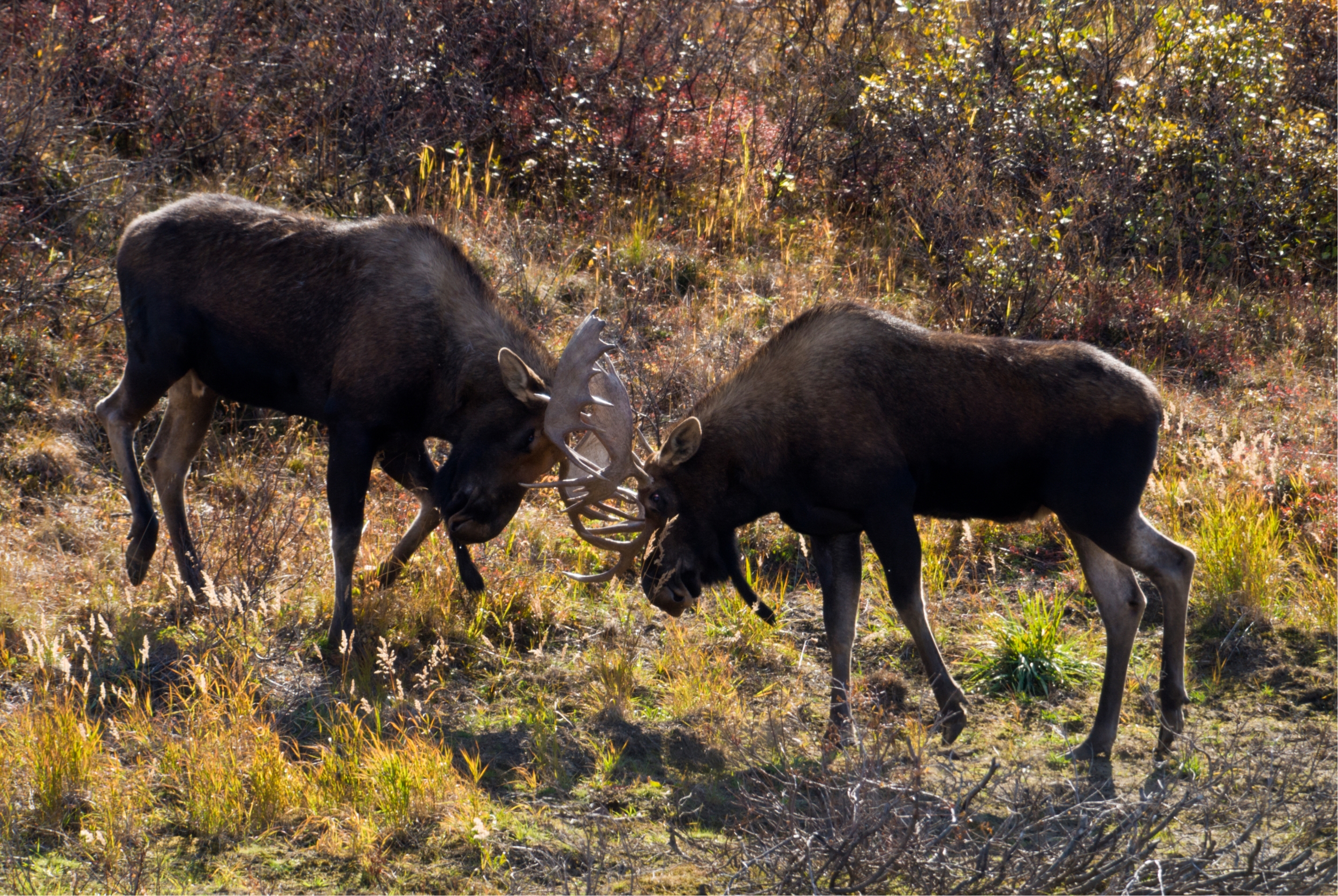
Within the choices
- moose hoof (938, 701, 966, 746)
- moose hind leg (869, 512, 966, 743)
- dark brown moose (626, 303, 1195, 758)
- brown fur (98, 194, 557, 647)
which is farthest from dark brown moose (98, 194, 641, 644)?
moose hoof (938, 701, 966, 746)

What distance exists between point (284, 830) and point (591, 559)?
3.36 m

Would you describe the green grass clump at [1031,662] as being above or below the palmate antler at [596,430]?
below

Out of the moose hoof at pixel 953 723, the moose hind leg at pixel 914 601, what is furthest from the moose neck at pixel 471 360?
the moose hoof at pixel 953 723

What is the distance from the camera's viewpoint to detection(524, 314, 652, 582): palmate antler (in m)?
6.39

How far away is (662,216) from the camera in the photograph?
12.2 meters

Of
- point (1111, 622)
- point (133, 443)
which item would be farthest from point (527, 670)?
point (1111, 622)

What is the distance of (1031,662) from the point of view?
699 cm

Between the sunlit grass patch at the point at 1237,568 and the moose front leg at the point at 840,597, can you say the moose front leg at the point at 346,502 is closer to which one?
the moose front leg at the point at 840,597

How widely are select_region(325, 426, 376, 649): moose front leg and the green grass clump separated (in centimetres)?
352

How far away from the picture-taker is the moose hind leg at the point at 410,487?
7.43 m

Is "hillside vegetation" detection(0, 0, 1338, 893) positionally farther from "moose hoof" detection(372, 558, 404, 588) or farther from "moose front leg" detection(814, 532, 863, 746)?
"moose front leg" detection(814, 532, 863, 746)

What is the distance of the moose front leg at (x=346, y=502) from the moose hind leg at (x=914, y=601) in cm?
281

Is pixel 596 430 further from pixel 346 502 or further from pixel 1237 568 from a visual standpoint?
pixel 1237 568

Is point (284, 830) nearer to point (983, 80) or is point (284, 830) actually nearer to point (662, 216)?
point (662, 216)
